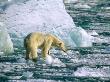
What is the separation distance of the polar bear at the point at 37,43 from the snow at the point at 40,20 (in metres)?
1.17

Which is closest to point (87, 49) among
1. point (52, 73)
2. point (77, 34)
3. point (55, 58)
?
point (77, 34)

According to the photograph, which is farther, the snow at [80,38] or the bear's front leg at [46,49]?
the snow at [80,38]

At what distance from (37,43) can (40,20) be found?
252 centimetres

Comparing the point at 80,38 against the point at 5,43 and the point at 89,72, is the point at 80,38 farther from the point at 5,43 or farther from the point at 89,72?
the point at 89,72

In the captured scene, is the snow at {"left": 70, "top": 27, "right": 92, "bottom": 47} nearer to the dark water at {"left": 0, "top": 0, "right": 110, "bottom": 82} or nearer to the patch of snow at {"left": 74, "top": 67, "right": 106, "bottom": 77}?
the dark water at {"left": 0, "top": 0, "right": 110, "bottom": 82}

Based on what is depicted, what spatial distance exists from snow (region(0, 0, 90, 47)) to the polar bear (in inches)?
45.9

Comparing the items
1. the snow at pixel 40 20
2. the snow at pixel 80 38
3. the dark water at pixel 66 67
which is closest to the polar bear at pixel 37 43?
the dark water at pixel 66 67

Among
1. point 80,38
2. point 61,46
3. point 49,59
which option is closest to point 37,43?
point 49,59

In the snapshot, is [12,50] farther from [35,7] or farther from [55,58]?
[35,7]

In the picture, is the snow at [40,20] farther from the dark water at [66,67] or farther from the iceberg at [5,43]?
the iceberg at [5,43]

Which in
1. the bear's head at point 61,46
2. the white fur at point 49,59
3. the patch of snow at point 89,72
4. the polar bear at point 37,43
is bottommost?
the patch of snow at point 89,72

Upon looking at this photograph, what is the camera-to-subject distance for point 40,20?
33.4 feet

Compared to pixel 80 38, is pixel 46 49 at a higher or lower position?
higher

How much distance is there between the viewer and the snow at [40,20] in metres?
9.38
